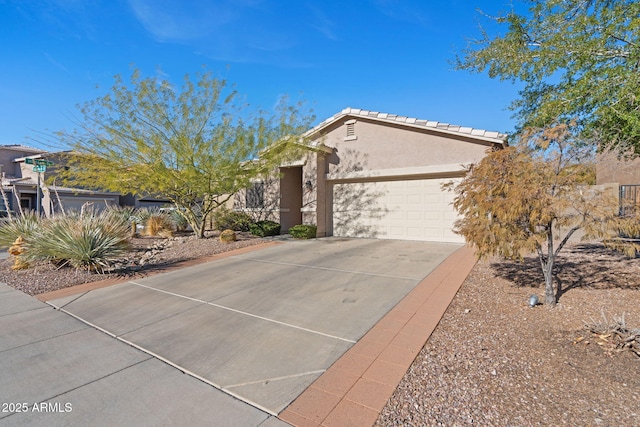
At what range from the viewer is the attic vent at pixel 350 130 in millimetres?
13298

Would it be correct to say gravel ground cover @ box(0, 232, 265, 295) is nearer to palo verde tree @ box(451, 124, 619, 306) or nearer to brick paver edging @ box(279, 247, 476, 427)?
brick paver edging @ box(279, 247, 476, 427)

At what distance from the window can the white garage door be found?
155 inches

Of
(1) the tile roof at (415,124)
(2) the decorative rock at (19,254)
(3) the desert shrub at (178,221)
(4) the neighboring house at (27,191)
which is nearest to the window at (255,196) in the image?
(3) the desert shrub at (178,221)

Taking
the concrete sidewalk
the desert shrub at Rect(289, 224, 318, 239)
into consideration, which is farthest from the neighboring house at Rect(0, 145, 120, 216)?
the concrete sidewalk

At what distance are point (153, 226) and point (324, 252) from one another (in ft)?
29.9

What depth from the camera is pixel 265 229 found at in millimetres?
13742

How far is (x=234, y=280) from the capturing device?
22.0 ft

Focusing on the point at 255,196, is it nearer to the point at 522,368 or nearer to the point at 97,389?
the point at 97,389

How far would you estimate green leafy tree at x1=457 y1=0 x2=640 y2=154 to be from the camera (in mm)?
6227

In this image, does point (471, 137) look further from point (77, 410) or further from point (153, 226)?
point (153, 226)

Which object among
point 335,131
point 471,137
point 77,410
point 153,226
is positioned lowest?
point 77,410

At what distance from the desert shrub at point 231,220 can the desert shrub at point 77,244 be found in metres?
7.14

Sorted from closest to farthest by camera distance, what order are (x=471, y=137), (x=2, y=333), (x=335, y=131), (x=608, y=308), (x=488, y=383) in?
(x=488, y=383), (x=2, y=333), (x=608, y=308), (x=471, y=137), (x=335, y=131)

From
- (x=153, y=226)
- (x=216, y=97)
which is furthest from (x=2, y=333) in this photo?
(x=153, y=226)
